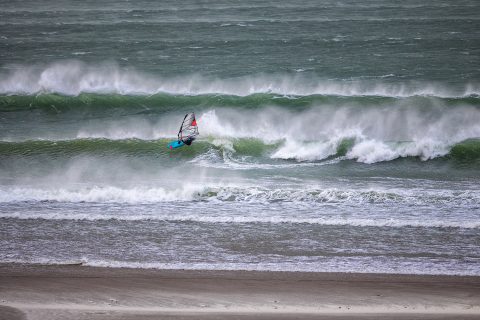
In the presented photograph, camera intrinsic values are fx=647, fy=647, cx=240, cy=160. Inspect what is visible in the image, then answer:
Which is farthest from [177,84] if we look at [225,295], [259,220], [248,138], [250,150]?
[225,295]

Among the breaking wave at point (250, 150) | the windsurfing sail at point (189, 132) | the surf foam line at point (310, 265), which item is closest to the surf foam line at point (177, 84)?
the windsurfing sail at point (189, 132)

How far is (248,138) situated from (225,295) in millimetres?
10138

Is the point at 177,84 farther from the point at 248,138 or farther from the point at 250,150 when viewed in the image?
the point at 250,150

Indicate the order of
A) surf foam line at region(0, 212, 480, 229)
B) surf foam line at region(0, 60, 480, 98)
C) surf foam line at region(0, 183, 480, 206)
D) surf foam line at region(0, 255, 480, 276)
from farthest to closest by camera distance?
surf foam line at region(0, 60, 480, 98) → surf foam line at region(0, 183, 480, 206) → surf foam line at region(0, 212, 480, 229) → surf foam line at region(0, 255, 480, 276)

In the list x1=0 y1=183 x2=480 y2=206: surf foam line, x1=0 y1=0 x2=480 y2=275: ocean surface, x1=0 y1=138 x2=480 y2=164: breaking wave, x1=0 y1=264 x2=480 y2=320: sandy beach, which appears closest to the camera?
x1=0 y1=264 x2=480 y2=320: sandy beach

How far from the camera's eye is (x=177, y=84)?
88.9ft

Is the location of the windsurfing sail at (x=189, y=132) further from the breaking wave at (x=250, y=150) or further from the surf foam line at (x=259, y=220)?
the surf foam line at (x=259, y=220)

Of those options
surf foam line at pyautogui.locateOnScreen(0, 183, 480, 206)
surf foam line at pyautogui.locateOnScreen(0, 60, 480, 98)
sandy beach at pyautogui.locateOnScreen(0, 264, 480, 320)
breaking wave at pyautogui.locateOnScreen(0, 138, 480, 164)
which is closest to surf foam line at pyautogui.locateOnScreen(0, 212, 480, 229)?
surf foam line at pyautogui.locateOnScreen(0, 183, 480, 206)

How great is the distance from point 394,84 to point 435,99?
6.69 ft

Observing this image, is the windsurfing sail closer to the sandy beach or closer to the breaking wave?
the breaking wave

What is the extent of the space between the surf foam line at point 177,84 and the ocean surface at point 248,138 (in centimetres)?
10

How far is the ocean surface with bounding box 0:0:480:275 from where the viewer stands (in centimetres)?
1448

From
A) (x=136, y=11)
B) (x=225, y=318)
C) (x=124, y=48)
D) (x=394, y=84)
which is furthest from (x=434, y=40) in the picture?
(x=225, y=318)

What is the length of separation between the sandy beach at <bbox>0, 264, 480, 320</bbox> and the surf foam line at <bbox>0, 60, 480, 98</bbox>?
13719 millimetres
